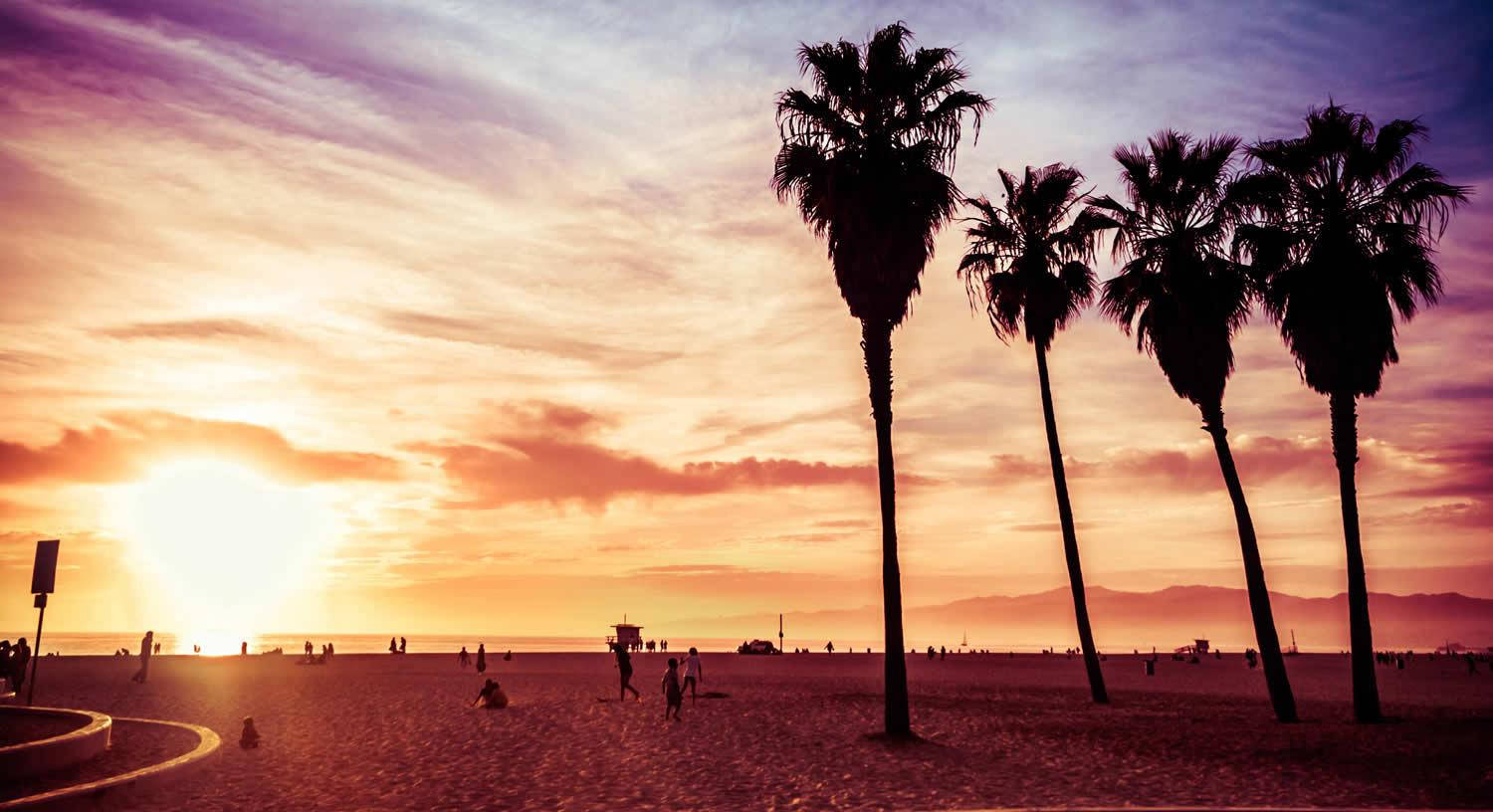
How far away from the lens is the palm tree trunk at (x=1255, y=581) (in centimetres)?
2723

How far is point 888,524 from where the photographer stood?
23984 mm

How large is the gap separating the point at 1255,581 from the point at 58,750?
94.0ft

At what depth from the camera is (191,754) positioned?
752 inches

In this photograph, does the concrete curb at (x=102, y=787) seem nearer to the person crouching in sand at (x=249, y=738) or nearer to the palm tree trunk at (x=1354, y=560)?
the person crouching in sand at (x=249, y=738)

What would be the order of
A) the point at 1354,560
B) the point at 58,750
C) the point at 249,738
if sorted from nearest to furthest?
the point at 58,750 < the point at 249,738 < the point at 1354,560

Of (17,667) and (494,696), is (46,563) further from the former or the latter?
(494,696)

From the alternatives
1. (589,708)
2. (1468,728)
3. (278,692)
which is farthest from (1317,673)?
(278,692)

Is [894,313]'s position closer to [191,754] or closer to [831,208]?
[831,208]

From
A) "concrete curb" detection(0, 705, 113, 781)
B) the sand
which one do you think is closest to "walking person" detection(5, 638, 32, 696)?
the sand

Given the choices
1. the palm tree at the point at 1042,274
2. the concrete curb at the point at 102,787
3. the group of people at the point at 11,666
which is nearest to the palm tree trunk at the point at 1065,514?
the palm tree at the point at 1042,274

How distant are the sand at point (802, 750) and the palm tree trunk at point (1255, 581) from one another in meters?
1.32

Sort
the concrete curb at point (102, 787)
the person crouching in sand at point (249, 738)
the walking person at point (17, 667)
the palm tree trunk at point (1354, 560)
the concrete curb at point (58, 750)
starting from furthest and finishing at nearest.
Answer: the walking person at point (17, 667) → the palm tree trunk at point (1354, 560) → the person crouching in sand at point (249, 738) → the concrete curb at point (58, 750) → the concrete curb at point (102, 787)

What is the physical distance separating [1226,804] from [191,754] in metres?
18.7

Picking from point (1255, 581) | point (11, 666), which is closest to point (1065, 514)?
point (1255, 581)
